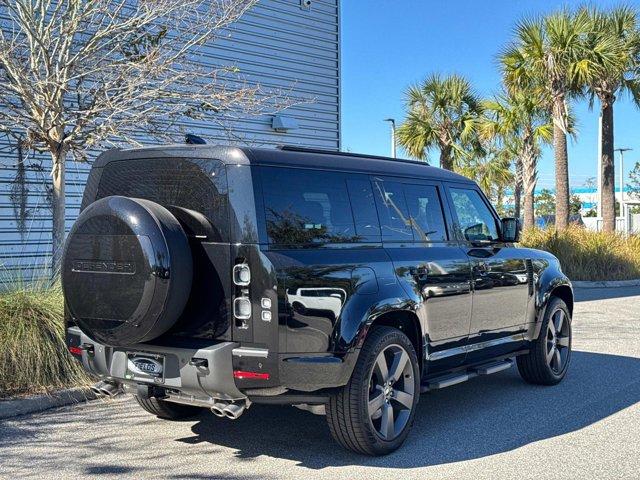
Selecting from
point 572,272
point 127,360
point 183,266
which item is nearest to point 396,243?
point 183,266

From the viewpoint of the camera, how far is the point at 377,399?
4.99 metres

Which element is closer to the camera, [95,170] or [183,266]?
[183,266]

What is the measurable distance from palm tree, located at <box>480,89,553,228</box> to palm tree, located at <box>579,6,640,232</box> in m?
2.37

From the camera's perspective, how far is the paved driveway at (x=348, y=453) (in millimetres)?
4809

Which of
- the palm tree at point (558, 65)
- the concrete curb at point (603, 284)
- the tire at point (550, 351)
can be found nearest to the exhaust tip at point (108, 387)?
the tire at point (550, 351)

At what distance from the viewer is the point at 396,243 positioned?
5445 mm

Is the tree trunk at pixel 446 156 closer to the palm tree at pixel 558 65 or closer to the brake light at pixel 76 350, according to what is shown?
the palm tree at pixel 558 65

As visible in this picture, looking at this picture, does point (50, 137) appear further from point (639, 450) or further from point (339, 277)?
point (639, 450)

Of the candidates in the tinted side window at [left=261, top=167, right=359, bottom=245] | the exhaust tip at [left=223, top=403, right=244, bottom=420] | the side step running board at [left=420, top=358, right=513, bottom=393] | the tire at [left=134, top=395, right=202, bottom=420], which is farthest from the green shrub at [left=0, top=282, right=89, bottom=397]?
the side step running board at [left=420, top=358, right=513, bottom=393]

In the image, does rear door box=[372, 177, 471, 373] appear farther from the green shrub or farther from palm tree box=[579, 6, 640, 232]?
palm tree box=[579, 6, 640, 232]

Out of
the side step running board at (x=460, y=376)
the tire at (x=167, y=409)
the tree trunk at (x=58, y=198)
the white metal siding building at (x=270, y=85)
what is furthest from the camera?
the white metal siding building at (x=270, y=85)

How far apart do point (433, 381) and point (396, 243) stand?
1.10 meters

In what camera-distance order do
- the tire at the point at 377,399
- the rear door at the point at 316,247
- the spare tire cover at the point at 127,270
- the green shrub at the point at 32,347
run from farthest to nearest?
the green shrub at the point at 32,347 → the tire at the point at 377,399 → the rear door at the point at 316,247 → the spare tire cover at the point at 127,270

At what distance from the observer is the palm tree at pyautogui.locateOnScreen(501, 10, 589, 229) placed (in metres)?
20.5
